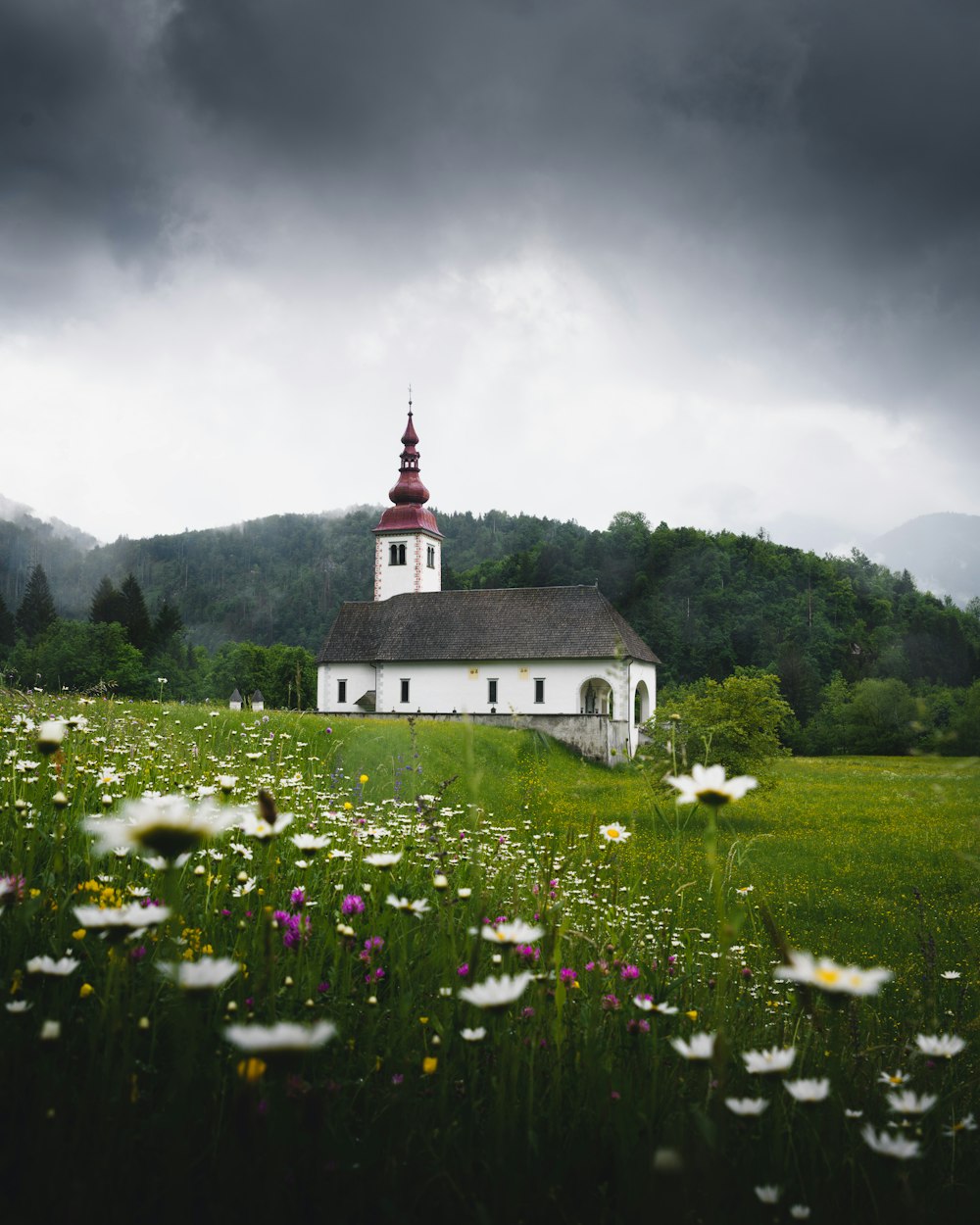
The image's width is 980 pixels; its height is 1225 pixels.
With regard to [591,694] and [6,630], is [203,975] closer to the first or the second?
[591,694]

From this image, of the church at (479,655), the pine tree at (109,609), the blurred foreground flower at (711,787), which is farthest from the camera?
the pine tree at (109,609)

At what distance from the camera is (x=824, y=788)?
81.3 ft

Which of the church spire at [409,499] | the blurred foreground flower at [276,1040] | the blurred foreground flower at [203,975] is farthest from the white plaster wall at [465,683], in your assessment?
the blurred foreground flower at [276,1040]

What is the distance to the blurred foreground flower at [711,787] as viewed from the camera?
5.55 feet

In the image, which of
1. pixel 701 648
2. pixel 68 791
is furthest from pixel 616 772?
pixel 701 648

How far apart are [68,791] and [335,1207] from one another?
368 centimetres

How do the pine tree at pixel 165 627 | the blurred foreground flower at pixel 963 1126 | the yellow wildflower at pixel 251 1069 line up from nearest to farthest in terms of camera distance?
the yellow wildflower at pixel 251 1069 < the blurred foreground flower at pixel 963 1126 < the pine tree at pixel 165 627

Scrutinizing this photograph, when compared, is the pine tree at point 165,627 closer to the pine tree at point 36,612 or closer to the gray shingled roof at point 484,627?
the pine tree at point 36,612

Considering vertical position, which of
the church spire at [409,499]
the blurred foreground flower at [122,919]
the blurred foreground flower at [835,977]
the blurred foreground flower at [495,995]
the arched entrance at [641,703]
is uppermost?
the church spire at [409,499]

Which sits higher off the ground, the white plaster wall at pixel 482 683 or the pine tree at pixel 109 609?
the pine tree at pixel 109 609

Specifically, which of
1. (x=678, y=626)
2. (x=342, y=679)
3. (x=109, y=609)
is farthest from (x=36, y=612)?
(x=678, y=626)

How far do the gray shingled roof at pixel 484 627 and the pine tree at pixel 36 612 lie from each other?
43.9 m

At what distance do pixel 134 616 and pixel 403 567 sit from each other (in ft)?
105

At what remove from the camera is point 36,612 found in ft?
244
